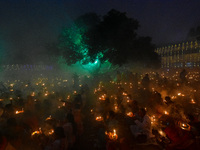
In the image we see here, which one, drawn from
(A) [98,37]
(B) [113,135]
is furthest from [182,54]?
(B) [113,135]

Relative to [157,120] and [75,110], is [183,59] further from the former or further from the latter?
[75,110]

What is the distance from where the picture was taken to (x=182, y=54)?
39.7 meters

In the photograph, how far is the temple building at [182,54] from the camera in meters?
35.2

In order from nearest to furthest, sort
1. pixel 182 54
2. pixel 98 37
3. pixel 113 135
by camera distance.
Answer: pixel 113 135
pixel 98 37
pixel 182 54

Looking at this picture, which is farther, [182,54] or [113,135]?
[182,54]

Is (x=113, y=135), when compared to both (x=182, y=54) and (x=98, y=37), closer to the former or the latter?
(x=98, y=37)

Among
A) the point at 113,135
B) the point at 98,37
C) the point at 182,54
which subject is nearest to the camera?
the point at 113,135

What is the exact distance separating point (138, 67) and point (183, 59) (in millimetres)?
22070

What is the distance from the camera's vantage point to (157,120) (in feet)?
20.9

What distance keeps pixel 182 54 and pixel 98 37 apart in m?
35.3

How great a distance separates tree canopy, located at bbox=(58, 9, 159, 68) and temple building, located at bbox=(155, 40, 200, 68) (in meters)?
26.5

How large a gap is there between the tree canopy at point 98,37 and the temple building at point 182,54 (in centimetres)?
2651

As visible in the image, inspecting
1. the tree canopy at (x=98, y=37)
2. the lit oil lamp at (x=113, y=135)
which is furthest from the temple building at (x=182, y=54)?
the lit oil lamp at (x=113, y=135)

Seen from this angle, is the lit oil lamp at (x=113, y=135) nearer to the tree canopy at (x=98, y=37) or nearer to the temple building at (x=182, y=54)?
the tree canopy at (x=98, y=37)
